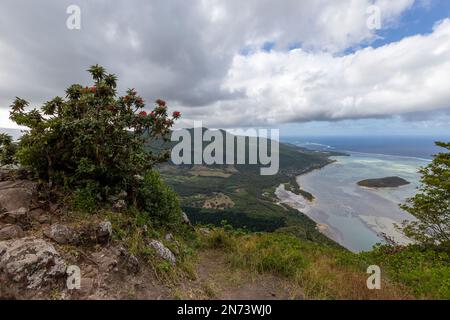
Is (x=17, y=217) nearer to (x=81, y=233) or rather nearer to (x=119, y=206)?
(x=81, y=233)

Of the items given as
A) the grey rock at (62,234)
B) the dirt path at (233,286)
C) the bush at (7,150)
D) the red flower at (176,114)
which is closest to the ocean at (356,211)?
the dirt path at (233,286)

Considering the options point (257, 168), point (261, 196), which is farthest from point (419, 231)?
point (257, 168)

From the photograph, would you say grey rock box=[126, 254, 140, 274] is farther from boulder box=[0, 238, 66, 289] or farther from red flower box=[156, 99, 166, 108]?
red flower box=[156, 99, 166, 108]

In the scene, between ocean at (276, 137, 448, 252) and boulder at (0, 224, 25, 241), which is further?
ocean at (276, 137, 448, 252)

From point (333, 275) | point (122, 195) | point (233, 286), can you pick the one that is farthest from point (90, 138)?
point (333, 275)

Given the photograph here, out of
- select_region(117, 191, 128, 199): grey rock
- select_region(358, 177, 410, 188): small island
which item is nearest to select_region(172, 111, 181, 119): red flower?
select_region(117, 191, 128, 199): grey rock

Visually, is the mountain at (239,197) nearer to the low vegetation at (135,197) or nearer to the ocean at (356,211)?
the ocean at (356,211)
